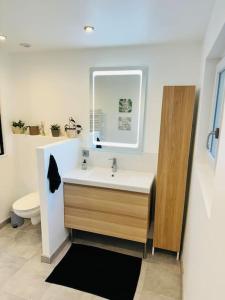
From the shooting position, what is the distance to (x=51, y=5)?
1532 millimetres

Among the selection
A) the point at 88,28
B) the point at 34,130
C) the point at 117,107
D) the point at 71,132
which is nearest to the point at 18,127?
the point at 34,130

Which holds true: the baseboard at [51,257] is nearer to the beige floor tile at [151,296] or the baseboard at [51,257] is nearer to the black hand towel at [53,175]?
the black hand towel at [53,175]

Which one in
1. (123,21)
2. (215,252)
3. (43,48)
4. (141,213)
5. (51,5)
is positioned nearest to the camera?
(215,252)

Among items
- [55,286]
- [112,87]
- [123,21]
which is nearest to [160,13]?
[123,21]

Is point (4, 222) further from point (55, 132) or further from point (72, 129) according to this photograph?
point (72, 129)

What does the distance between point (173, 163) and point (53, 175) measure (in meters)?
1.29

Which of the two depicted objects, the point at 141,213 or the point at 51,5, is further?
the point at 141,213

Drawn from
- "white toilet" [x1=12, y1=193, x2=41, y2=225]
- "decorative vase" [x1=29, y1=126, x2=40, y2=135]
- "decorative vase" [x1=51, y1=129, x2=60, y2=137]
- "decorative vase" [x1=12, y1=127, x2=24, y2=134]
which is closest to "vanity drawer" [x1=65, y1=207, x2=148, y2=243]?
"white toilet" [x1=12, y1=193, x2=41, y2=225]

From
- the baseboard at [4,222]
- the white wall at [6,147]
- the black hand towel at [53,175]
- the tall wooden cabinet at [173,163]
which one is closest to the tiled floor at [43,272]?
the baseboard at [4,222]

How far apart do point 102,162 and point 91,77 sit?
1.16 metres

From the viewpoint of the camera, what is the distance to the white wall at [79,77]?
236 centimetres

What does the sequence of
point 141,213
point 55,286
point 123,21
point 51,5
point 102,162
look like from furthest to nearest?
point 102,162
point 141,213
point 55,286
point 123,21
point 51,5

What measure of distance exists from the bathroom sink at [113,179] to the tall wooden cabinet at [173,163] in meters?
0.23

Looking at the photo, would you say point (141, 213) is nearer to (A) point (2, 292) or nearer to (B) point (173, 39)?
(A) point (2, 292)
